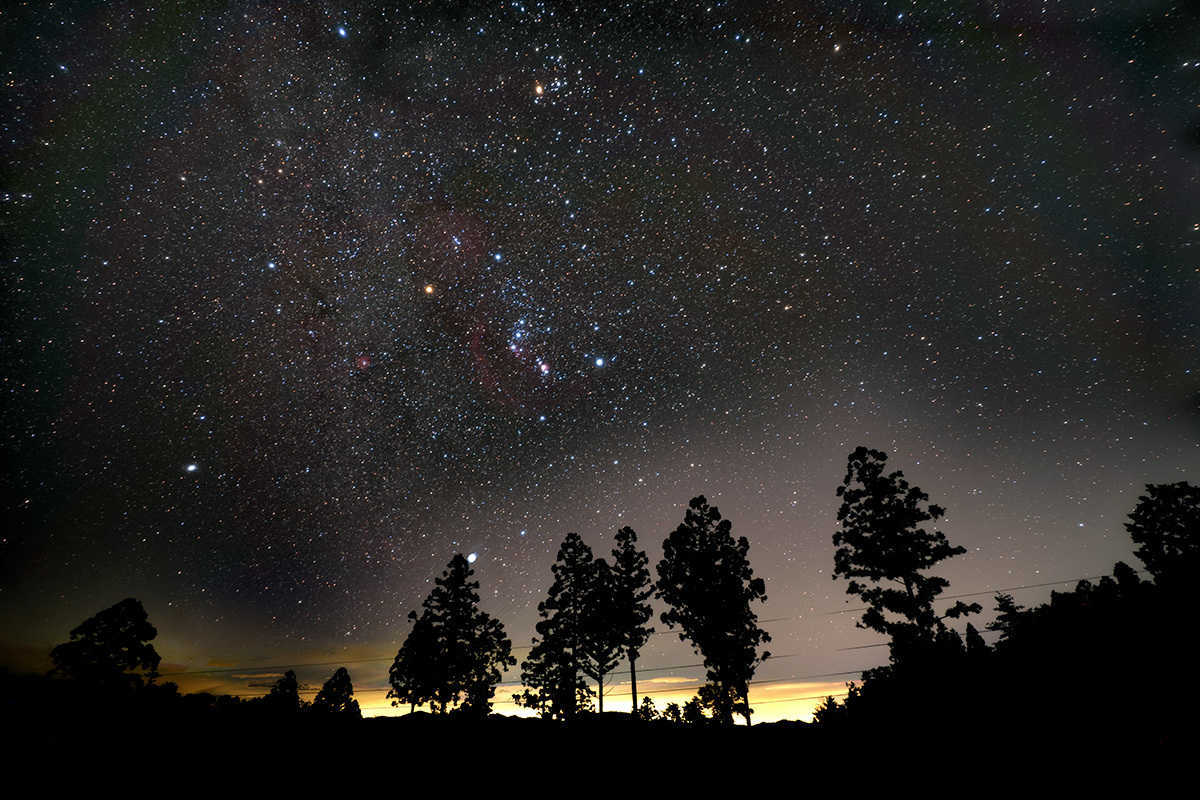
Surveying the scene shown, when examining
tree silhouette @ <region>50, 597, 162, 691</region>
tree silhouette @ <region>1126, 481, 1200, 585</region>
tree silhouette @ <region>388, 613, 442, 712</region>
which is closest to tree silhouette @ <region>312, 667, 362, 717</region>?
tree silhouette @ <region>388, 613, 442, 712</region>

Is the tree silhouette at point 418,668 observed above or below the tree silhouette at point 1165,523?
below

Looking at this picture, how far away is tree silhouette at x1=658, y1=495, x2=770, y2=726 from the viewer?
28641mm

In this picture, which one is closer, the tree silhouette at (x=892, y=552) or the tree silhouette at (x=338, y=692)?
the tree silhouette at (x=892, y=552)

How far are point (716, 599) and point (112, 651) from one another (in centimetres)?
4445

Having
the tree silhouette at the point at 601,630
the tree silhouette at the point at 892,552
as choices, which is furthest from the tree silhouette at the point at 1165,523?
the tree silhouette at the point at 601,630

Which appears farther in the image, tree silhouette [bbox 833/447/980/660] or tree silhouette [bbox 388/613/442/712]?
tree silhouette [bbox 388/613/442/712]

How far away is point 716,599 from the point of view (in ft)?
96.9

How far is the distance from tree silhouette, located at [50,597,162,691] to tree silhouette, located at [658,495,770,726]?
38656 millimetres

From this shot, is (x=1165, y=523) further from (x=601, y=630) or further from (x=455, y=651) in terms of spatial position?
(x=455, y=651)

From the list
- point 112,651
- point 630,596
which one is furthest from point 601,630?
point 112,651

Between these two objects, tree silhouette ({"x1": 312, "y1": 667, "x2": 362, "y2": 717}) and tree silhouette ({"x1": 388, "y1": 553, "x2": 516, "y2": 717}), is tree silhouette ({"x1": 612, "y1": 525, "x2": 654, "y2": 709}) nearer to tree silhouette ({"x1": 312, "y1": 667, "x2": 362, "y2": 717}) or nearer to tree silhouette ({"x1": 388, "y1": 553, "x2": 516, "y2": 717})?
tree silhouette ({"x1": 388, "y1": 553, "x2": 516, "y2": 717})

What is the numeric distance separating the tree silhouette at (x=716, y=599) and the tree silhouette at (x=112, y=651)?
38.7m

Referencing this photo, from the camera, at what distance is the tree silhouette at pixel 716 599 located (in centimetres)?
2864

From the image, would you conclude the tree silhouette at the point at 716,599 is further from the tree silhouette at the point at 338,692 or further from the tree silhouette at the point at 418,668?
the tree silhouette at the point at 338,692
